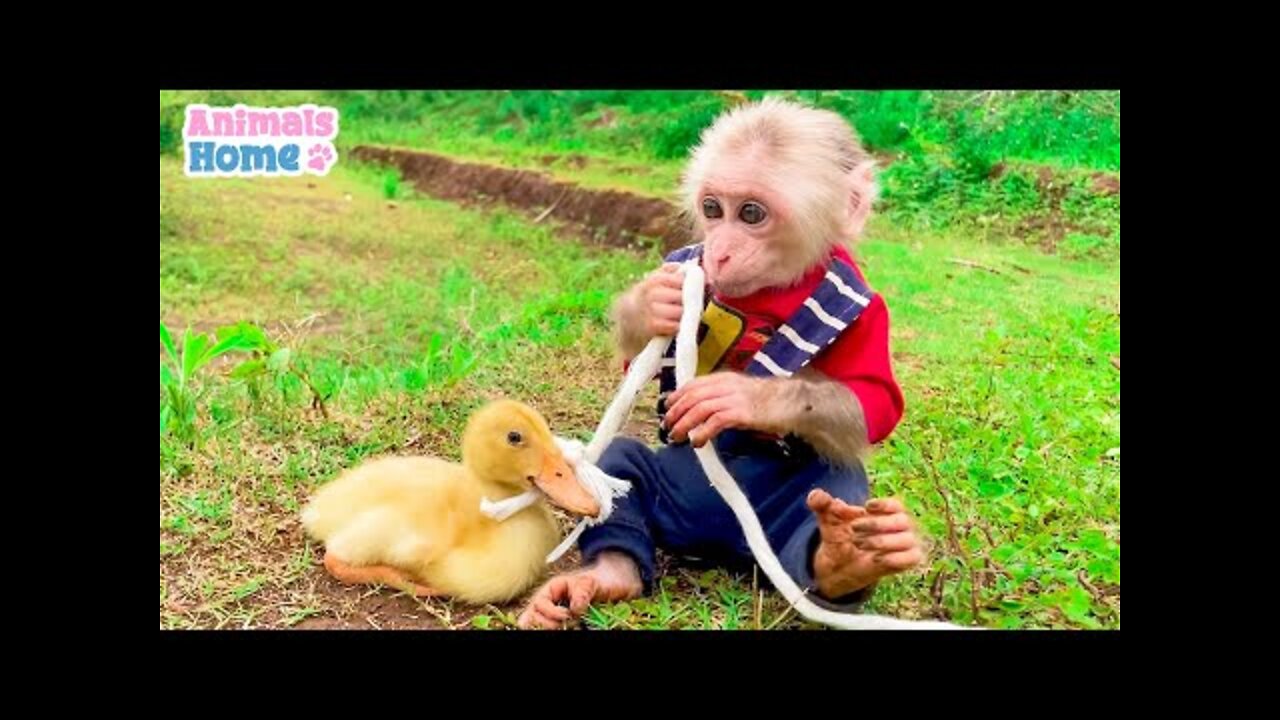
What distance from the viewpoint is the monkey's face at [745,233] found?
220 centimetres

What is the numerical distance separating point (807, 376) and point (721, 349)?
16cm

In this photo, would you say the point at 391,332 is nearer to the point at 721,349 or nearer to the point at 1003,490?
the point at 721,349

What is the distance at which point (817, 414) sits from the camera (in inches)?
87.0

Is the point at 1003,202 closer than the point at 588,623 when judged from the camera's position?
No

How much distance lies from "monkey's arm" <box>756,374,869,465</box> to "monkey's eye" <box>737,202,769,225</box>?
26cm

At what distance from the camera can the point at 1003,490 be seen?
2.56 meters

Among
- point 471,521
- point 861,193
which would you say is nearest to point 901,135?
point 861,193

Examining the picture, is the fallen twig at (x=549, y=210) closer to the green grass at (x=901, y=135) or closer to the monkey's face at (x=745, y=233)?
the green grass at (x=901, y=135)

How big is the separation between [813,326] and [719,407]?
0.76ft

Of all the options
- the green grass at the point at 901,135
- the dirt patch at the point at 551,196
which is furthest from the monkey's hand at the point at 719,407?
the dirt patch at the point at 551,196

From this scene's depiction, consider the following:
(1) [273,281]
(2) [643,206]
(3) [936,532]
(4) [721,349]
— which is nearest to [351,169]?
(1) [273,281]

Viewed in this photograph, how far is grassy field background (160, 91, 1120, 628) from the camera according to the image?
7.48 feet

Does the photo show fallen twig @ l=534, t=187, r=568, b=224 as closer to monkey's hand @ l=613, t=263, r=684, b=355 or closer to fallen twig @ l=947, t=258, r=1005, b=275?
fallen twig @ l=947, t=258, r=1005, b=275

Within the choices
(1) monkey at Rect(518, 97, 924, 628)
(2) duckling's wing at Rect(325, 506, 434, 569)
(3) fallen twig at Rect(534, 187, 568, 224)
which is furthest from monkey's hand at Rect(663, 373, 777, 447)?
(3) fallen twig at Rect(534, 187, 568, 224)
